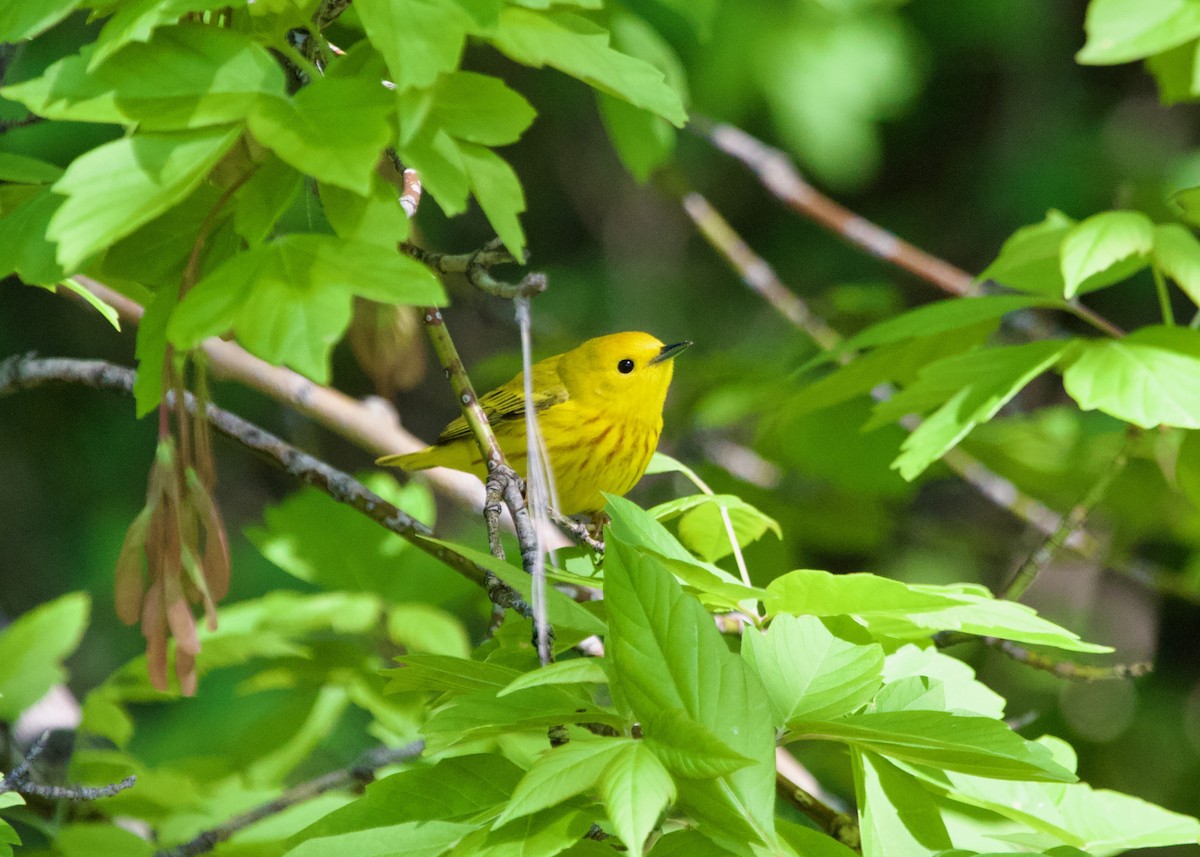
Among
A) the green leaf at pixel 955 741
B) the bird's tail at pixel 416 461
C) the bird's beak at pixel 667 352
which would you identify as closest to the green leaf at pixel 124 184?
the green leaf at pixel 955 741

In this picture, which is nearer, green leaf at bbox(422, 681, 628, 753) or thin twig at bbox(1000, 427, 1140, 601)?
green leaf at bbox(422, 681, 628, 753)

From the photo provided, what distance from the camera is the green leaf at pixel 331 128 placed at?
31.2 inches

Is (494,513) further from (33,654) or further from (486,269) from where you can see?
(33,654)

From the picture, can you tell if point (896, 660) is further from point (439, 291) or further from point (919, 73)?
point (919, 73)

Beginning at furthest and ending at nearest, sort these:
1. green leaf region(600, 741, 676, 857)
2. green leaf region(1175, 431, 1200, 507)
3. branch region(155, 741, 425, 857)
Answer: green leaf region(1175, 431, 1200, 507)
branch region(155, 741, 425, 857)
green leaf region(600, 741, 676, 857)

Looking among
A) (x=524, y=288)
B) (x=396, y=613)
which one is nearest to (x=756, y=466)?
(x=396, y=613)

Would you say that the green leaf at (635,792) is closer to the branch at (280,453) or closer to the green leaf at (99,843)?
the branch at (280,453)

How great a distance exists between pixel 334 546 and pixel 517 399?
1.75 feet

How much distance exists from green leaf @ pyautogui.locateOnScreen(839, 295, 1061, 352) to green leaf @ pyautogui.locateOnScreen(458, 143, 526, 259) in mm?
759

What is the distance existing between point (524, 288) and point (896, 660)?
527mm

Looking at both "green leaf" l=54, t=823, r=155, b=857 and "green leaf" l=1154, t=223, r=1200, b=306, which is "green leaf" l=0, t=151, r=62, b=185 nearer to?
"green leaf" l=54, t=823, r=155, b=857

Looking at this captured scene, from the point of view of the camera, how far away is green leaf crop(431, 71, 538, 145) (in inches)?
33.9

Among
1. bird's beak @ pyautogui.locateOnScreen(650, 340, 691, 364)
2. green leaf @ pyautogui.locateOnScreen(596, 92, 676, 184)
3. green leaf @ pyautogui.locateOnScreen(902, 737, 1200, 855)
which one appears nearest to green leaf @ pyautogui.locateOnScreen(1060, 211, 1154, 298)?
green leaf @ pyautogui.locateOnScreen(902, 737, 1200, 855)

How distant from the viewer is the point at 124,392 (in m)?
1.62
